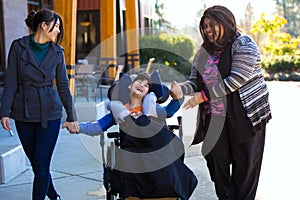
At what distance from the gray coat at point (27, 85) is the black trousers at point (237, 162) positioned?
118 cm

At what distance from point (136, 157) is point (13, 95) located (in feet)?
3.22

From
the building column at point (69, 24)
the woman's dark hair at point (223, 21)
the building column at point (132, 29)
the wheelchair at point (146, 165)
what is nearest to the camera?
the wheelchair at point (146, 165)

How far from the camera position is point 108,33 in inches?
481

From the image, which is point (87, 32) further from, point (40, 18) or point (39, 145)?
point (39, 145)

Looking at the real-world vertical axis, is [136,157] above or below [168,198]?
above

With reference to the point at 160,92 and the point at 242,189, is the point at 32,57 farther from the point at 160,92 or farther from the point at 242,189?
the point at 242,189

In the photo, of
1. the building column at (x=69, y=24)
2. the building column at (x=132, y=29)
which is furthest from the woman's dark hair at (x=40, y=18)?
the building column at (x=132, y=29)

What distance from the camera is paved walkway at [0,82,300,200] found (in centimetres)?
426

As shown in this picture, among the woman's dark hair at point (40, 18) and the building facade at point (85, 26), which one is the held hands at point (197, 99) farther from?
the building facade at point (85, 26)

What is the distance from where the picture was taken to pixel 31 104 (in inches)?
134

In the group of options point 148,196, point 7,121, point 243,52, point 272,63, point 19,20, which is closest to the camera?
point 148,196

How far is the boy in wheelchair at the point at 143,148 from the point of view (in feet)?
9.94

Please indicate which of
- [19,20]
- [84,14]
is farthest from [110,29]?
[84,14]

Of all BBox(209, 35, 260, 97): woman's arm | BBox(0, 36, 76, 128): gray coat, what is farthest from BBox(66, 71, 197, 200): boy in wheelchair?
BBox(209, 35, 260, 97): woman's arm
